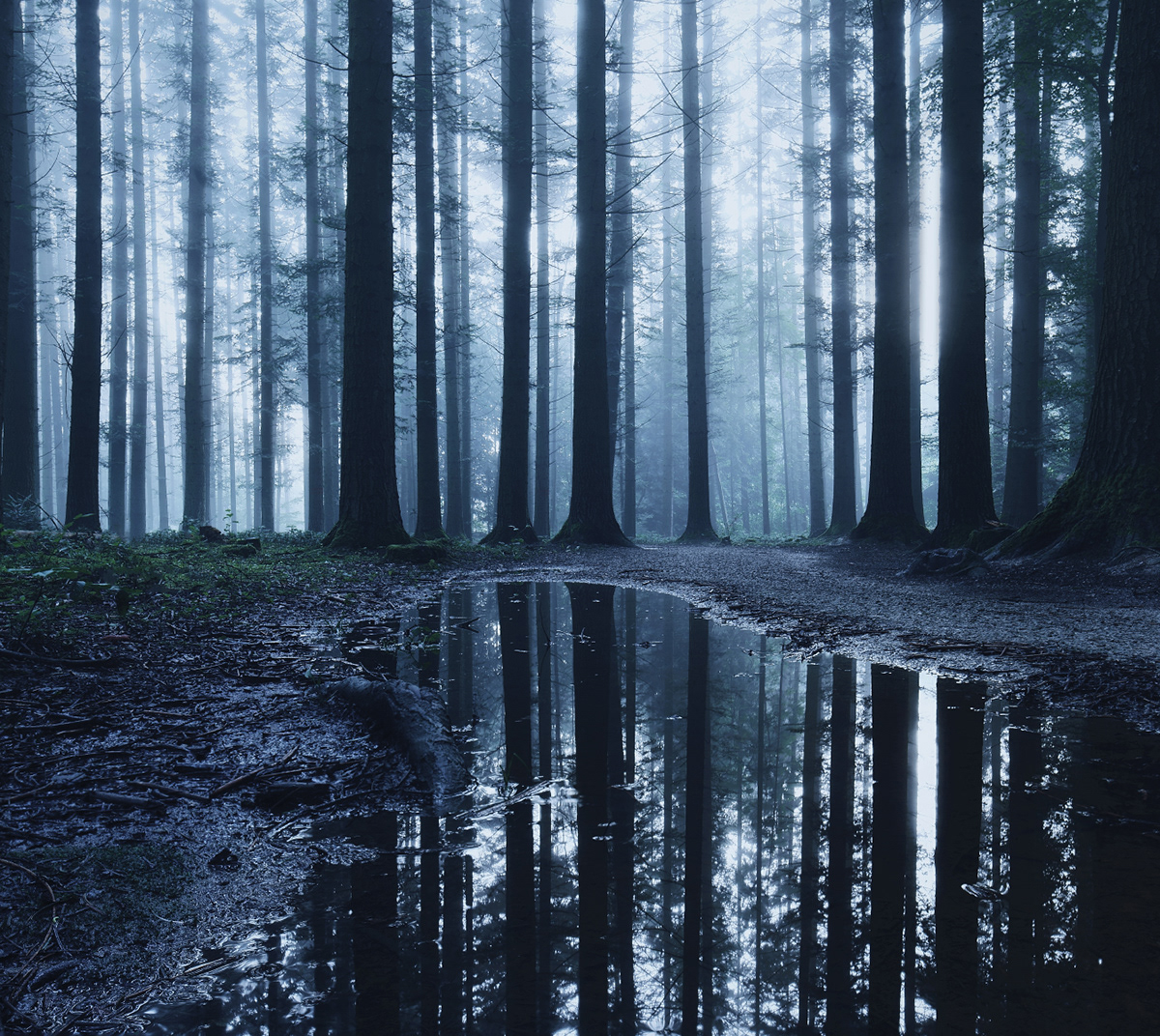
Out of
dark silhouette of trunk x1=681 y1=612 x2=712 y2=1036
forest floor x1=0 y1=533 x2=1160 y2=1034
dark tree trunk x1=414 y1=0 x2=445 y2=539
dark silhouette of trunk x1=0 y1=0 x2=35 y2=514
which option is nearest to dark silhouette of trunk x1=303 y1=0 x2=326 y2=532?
dark tree trunk x1=414 y1=0 x2=445 y2=539

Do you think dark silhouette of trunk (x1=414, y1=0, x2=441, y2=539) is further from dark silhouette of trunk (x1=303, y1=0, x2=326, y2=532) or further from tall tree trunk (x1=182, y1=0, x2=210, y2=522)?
tall tree trunk (x1=182, y1=0, x2=210, y2=522)

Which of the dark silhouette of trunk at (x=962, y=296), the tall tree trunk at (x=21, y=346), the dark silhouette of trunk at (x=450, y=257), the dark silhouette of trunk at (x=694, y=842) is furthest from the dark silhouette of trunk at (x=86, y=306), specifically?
the dark silhouette of trunk at (x=962, y=296)

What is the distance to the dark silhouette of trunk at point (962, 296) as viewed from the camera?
8.48 meters

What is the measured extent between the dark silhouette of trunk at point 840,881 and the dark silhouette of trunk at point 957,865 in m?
0.14

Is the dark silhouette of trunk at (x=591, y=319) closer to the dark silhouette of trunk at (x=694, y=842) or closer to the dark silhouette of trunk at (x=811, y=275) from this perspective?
the dark silhouette of trunk at (x=694, y=842)

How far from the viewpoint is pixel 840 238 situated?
18672 millimetres

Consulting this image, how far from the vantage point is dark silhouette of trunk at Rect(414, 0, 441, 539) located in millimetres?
13938

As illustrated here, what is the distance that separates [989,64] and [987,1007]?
589 inches

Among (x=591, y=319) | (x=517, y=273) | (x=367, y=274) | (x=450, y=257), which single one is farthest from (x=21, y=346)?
(x=450, y=257)

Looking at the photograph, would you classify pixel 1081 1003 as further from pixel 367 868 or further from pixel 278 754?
pixel 278 754

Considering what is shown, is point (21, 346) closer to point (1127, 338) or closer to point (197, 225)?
point (197, 225)

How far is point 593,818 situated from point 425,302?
13741 millimetres

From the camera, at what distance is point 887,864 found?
5.08 feet

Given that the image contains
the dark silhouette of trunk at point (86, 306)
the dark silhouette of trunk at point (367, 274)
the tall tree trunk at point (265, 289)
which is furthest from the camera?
the tall tree trunk at point (265, 289)
